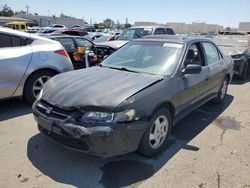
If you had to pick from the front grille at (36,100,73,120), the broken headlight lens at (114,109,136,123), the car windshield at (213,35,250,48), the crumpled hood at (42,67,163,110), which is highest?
the car windshield at (213,35,250,48)

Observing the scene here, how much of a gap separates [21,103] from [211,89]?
4001 millimetres

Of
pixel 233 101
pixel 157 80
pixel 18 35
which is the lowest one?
pixel 233 101

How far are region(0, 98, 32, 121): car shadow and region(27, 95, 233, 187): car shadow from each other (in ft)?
4.06

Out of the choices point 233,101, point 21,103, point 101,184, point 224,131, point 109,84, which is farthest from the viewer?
point 233,101

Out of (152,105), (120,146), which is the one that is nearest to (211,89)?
(152,105)

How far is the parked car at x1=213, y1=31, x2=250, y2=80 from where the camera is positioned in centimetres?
871

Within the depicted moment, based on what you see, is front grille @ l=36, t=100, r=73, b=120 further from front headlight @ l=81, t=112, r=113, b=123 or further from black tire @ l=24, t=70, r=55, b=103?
black tire @ l=24, t=70, r=55, b=103

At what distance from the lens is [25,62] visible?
4969mm

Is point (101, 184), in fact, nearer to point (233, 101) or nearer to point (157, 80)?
point (157, 80)

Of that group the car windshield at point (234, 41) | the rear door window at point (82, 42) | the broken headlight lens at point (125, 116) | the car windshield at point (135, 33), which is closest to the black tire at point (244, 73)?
the car windshield at point (234, 41)

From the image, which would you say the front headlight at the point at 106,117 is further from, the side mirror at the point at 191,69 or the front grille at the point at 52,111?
the side mirror at the point at 191,69

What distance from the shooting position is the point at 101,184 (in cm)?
288

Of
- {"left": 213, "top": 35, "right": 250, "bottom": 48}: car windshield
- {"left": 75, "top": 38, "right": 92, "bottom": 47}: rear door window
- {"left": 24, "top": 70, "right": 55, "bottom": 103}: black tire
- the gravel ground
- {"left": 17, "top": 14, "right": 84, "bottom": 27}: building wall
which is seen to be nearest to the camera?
the gravel ground

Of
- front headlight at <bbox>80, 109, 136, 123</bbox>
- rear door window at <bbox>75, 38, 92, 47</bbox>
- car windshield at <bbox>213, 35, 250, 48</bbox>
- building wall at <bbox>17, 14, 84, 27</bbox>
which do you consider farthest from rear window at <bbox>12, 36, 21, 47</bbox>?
building wall at <bbox>17, 14, 84, 27</bbox>
